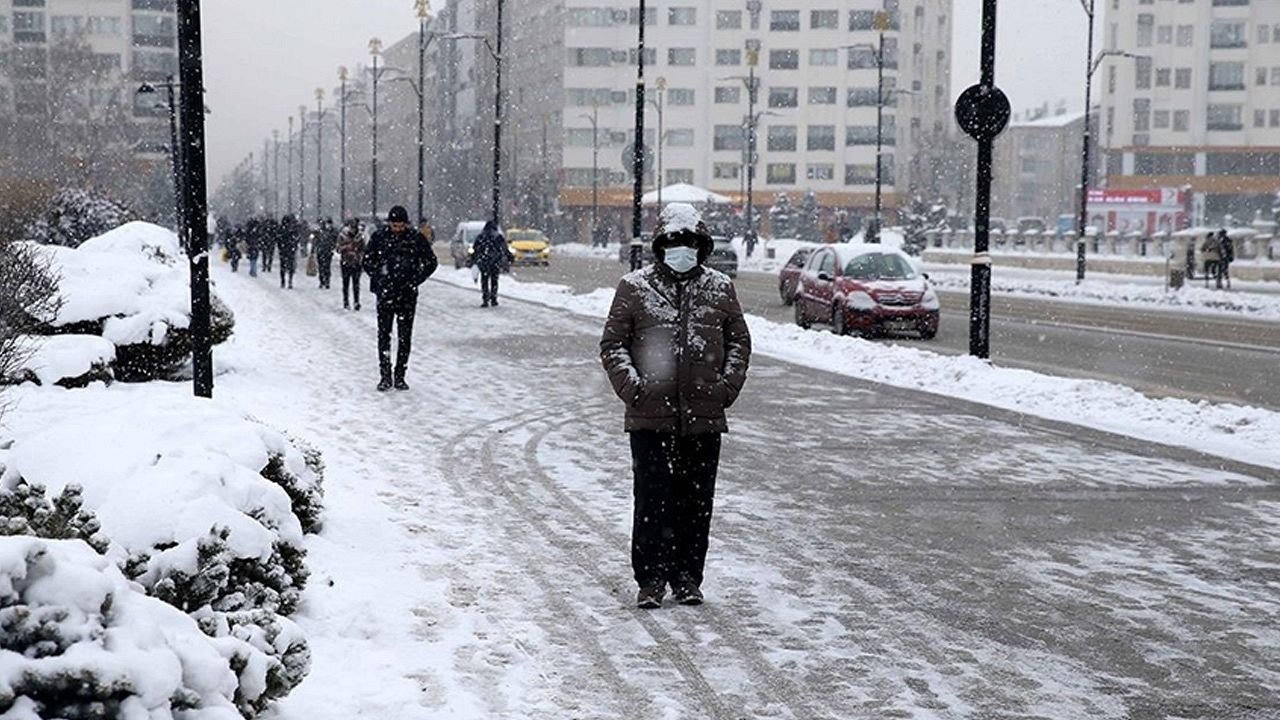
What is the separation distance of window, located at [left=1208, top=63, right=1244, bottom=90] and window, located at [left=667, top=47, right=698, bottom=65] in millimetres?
40612

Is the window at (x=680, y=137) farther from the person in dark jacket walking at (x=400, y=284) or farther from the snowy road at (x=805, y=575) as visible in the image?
the snowy road at (x=805, y=575)

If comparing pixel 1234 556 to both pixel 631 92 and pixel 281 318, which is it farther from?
pixel 631 92

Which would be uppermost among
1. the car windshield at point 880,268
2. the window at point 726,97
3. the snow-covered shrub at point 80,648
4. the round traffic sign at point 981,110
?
the window at point 726,97

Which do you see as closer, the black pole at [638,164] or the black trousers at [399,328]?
the black trousers at [399,328]

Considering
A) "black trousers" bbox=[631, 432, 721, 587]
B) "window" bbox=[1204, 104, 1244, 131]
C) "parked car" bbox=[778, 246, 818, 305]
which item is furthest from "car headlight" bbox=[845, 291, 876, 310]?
"window" bbox=[1204, 104, 1244, 131]

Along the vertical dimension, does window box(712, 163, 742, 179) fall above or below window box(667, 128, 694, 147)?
below

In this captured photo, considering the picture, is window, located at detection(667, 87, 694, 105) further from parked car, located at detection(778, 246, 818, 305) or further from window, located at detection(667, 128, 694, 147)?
parked car, located at detection(778, 246, 818, 305)

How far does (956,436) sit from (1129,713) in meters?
7.48

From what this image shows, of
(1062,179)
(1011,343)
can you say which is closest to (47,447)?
(1011,343)

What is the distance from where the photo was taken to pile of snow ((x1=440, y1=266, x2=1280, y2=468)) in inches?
499

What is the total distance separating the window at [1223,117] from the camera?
10844cm

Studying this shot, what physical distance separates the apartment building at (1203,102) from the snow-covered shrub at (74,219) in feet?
293

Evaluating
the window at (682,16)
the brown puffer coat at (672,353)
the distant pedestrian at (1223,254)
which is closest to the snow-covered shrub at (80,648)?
the brown puffer coat at (672,353)

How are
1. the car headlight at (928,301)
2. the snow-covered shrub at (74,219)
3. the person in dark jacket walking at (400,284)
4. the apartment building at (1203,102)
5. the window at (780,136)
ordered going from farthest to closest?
1. the window at (780,136)
2. the apartment building at (1203,102)
3. the snow-covered shrub at (74,219)
4. the car headlight at (928,301)
5. the person in dark jacket walking at (400,284)
